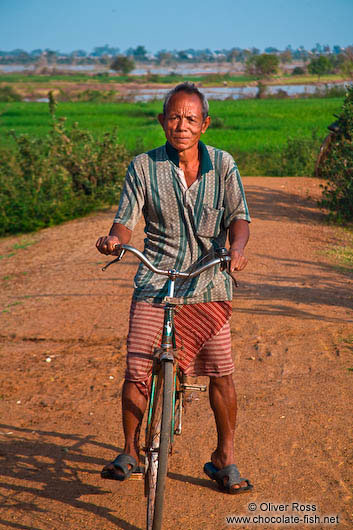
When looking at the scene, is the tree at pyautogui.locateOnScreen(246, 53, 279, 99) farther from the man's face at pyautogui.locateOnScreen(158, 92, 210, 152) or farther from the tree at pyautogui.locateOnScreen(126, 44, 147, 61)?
the tree at pyautogui.locateOnScreen(126, 44, 147, 61)

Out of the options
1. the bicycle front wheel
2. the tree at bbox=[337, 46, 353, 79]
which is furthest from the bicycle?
the tree at bbox=[337, 46, 353, 79]

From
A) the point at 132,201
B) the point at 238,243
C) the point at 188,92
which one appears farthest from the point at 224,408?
the point at 188,92

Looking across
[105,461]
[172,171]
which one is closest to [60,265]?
[105,461]

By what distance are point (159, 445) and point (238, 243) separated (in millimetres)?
911

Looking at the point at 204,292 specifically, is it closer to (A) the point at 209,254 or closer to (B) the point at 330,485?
(A) the point at 209,254

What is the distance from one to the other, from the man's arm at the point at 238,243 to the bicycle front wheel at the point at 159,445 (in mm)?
481

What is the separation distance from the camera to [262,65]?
134 feet

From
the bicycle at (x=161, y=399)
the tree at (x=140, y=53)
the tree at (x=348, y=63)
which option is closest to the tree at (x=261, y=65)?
the tree at (x=348, y=63)

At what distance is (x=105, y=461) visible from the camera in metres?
3.76

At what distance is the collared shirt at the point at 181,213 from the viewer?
3070 millimetres

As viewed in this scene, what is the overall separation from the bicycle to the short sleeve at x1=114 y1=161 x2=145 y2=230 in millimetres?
300

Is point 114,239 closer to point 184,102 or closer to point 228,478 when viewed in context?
point 184,102

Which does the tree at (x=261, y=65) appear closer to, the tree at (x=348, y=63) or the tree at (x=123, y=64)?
the tree at (x=348, y=63)

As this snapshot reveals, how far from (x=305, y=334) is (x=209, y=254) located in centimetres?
262
